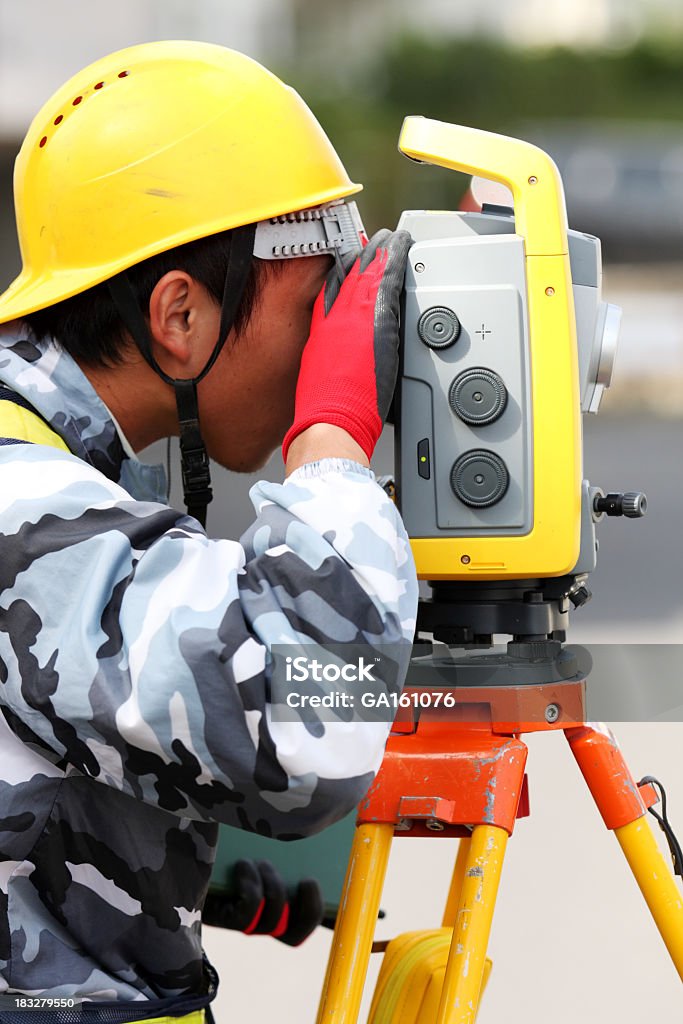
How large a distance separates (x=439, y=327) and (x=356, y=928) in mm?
636

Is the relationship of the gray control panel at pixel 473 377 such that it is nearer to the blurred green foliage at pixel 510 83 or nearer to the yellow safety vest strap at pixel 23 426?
the yellow safety vest strap at pixel 23 426

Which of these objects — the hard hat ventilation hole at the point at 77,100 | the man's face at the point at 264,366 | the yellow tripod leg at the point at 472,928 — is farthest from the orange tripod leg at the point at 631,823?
the hard hat ventilation hole at the point at 77,100

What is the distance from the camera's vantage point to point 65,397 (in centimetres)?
127

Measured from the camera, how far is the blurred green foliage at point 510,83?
15969 mm

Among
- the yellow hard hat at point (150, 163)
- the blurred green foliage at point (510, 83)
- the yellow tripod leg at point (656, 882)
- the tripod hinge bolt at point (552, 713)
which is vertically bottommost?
the yellow tripod leg at point (656, 882)

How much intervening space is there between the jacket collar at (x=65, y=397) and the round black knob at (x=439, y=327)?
34 cm

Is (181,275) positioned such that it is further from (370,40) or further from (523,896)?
(370,40)

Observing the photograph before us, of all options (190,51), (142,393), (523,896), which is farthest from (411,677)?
(523,896)

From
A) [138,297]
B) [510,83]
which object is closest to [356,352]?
[138,297]

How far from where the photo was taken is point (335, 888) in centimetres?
191

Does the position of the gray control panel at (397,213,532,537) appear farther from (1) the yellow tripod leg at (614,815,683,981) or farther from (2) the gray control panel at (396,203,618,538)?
(1) the yellow tripod leg at (614,815,683,981)

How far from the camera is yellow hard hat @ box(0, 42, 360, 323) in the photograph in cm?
129

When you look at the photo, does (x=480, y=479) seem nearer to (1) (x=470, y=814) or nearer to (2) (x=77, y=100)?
(1) (x=470, y=814)

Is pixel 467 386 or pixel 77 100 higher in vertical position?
pixel 77 100
